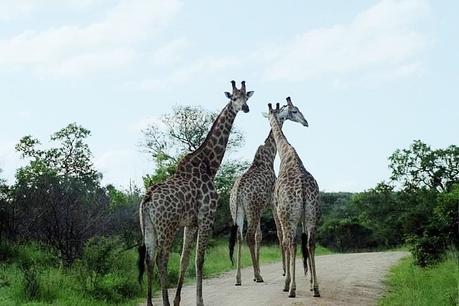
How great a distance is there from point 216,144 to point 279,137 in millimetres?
3302

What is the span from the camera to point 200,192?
11.8 m

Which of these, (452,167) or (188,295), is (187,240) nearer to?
(188,295)

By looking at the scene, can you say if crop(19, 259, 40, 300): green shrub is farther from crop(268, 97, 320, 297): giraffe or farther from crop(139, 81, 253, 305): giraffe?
crop(268, 97, 320, 297): giraffe

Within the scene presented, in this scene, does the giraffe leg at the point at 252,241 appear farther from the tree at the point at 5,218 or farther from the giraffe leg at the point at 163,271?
the tree at the point at 5,218

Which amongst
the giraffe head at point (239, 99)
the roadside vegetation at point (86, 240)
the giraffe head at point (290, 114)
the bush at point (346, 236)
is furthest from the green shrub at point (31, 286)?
the bush at point (346, 236)

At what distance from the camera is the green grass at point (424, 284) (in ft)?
40.3

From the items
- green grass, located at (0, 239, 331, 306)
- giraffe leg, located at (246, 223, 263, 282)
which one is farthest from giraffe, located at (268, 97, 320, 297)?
green grass, located at (0, 239, 331, 306)

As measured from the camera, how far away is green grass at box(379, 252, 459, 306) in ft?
40.3

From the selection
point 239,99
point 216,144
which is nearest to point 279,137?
point 239,99

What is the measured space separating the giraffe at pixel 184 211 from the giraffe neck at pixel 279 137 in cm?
231

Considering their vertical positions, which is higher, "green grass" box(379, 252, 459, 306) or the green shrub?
the green shrub

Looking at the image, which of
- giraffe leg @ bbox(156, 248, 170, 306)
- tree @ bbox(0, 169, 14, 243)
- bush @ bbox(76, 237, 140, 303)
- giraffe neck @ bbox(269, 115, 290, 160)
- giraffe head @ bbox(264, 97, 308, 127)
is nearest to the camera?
giraffe leg @ bbox(156, 248, 170, 306)

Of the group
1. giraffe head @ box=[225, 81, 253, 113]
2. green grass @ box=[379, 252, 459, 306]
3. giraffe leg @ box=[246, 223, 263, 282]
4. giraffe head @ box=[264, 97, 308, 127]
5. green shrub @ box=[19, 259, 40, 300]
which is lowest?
green grass @ box=[379, 252, 459, 306]

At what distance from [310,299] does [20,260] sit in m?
9.02
